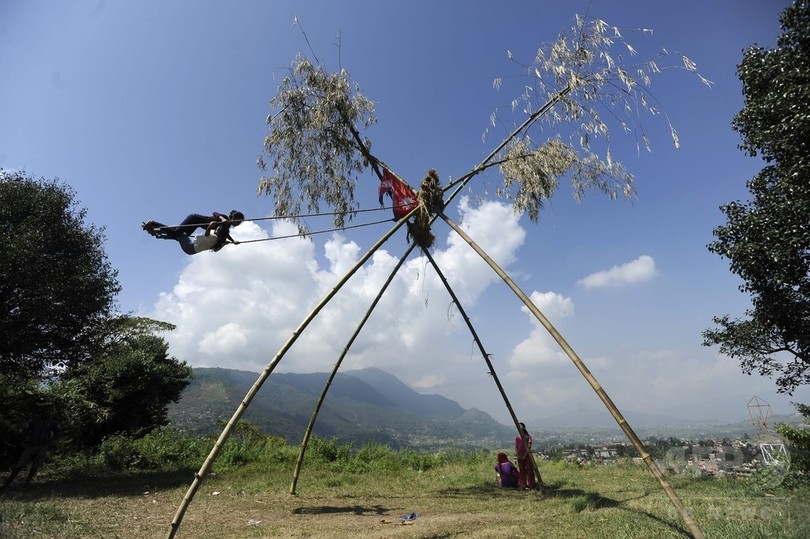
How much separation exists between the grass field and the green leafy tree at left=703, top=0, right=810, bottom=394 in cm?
448

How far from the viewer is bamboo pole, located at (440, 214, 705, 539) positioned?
454cm

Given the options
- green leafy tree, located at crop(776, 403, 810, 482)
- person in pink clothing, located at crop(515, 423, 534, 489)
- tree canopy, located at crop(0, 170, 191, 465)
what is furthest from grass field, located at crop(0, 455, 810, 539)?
tree canopy, located at crop(0, 170, 191, 465)

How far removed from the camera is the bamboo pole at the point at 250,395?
5.32 meters

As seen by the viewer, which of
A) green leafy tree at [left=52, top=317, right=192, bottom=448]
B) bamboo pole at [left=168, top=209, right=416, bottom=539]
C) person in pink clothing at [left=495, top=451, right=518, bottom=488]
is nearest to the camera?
bamboo pole at [left=168, top=209, right=416, bottom=539]

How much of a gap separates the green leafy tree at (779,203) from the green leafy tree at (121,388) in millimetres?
20736

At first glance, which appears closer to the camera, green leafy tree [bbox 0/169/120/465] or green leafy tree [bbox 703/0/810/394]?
green leafy tree [bbox 703/0/810/394]

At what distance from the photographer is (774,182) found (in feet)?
34.0

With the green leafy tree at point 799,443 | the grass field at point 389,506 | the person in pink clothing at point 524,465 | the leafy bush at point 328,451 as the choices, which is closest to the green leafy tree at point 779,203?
the green leafy tree at point 799,443

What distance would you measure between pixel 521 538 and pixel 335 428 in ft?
591

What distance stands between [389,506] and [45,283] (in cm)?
1250

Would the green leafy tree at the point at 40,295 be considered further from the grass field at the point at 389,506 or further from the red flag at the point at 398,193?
the red flag at the point at 398,193

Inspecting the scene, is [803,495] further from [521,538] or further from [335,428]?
[335,428]

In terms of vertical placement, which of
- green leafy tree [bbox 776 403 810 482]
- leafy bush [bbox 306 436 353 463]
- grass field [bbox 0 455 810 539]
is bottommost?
grass field [bbox 0 455 810 539]

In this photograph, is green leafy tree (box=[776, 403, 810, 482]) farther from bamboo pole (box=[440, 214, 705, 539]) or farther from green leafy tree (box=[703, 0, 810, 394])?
bamboo pole (box=[440, 214, 705, 539])
